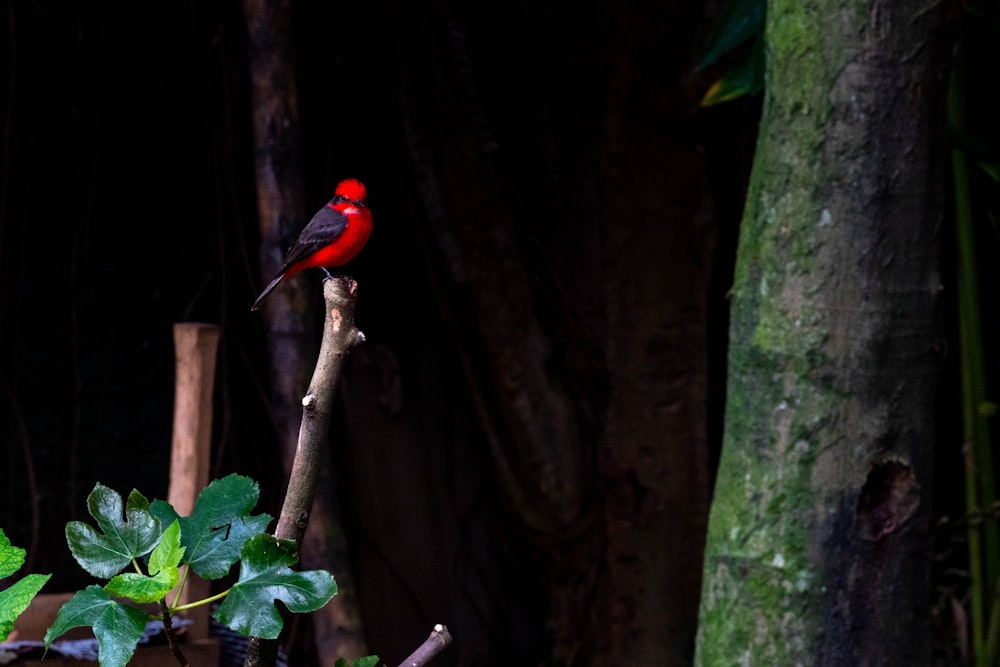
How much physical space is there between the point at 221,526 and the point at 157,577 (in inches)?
3.1

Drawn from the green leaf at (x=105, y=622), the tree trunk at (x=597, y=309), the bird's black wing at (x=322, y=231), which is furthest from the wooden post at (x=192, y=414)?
the green leaf at (x=105, y=622)

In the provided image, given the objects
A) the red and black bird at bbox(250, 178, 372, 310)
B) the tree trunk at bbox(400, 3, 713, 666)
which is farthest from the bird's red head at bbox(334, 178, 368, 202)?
the tree trunk at bbox(400, 3, 713, 666)

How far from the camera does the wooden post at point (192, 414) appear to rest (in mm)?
1547

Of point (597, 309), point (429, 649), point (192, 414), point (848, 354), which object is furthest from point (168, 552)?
point (597, 309)

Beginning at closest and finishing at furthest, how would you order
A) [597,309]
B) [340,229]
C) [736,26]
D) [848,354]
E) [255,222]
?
[340,229], [848,354], [736,26], [255,222], [597,309]

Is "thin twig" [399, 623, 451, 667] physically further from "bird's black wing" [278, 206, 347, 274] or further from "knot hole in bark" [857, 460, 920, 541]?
"knot hole in bark" [857, 460, 920, 541]

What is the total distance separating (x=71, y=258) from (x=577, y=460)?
3.53 ft

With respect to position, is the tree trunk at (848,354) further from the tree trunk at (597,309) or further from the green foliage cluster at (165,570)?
the tree trunk at (597,309)

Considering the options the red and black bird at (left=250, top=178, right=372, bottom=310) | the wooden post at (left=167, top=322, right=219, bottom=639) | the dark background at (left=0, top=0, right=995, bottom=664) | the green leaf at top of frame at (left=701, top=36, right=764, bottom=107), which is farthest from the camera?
the dark background at (left=0, top=0, right=995, bottom=664)

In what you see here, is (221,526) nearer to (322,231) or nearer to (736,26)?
(322,231)

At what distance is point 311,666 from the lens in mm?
2152

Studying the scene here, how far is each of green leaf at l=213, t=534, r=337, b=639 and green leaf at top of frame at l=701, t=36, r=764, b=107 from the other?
1274mm

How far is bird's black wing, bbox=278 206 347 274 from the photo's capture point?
3.48ft

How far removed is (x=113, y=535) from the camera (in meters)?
0.60
